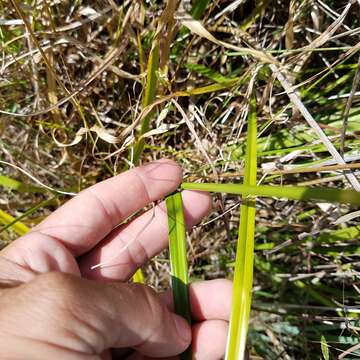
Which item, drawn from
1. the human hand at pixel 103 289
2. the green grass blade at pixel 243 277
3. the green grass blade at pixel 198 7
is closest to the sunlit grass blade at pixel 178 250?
the human hand at pixel 103 289

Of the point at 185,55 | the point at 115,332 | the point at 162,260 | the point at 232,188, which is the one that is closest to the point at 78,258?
the point at 115,332

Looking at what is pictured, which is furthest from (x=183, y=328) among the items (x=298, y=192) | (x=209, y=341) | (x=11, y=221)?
(x=11, y=221)

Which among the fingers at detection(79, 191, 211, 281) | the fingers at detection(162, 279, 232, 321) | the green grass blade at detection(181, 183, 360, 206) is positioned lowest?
the fingers at detection(162, 279, 232, 321)

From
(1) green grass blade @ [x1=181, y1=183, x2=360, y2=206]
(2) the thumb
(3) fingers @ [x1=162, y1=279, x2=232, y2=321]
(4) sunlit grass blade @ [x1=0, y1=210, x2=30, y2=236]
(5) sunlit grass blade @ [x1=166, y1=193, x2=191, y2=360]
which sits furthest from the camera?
(4) sunlit grass blade @ [x1=0, y1=210, x2=30, y2=236]

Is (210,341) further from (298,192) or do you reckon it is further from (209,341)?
(298,192)

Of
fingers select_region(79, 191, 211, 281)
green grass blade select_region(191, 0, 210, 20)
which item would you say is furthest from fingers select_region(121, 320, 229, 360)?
green grass blade select_region(191, 0, 210, 20)

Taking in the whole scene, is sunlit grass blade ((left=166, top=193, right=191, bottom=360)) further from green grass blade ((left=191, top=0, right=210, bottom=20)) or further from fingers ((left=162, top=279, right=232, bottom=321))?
green grass blade ((left=191, top=0, right=210, bottom=20))

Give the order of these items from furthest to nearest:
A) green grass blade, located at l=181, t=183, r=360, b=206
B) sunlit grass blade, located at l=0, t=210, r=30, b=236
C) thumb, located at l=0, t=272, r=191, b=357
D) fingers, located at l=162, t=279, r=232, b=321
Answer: sunlit grass blade, located at l=0, t=210, r=30, b=236
fingers, located at l=162, t=279, r=232, b=321
thumb, located at l=0, t=272, r=191, b=357
green grass blade, located at l=181, t=183, r=360, b=206

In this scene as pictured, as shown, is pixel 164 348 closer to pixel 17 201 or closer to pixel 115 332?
pixel 115 332
